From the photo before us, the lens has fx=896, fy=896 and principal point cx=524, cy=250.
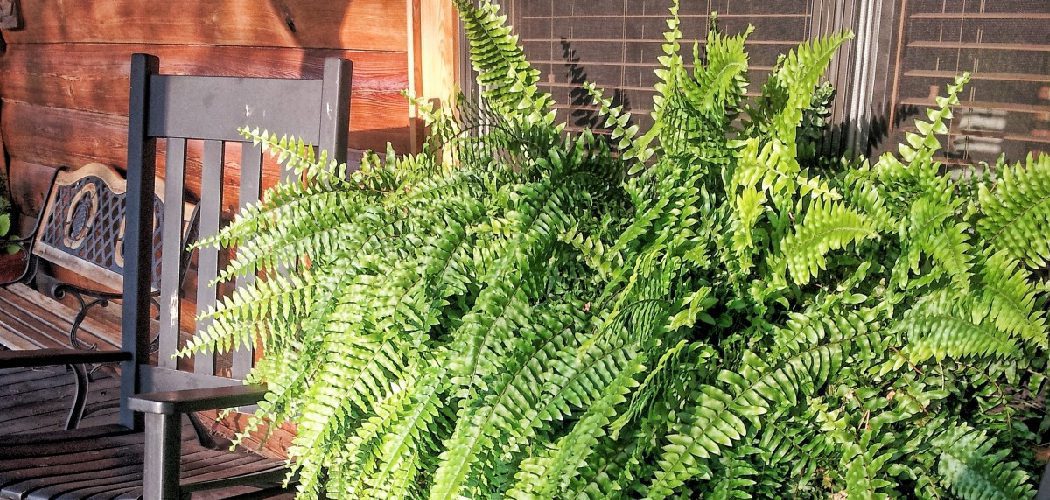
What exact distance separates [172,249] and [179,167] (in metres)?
0.18

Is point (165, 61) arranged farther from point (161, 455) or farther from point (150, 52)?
point (161, 455)

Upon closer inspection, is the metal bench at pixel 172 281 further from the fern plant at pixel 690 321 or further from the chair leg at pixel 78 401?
the fern plant at pixel 690 321

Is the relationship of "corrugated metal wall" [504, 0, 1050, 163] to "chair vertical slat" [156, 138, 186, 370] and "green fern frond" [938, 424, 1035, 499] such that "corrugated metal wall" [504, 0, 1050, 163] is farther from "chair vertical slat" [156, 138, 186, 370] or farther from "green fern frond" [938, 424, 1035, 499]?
"chair vertical slat" [156, 138, 186, 370]

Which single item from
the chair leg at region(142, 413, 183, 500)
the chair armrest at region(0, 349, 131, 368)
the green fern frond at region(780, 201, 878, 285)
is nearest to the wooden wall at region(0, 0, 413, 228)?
the chair armrest at region(0, 349, 131, 368)

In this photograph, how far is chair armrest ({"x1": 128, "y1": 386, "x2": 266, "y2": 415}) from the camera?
135 centimetres

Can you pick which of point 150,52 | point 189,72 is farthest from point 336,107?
point 150,52

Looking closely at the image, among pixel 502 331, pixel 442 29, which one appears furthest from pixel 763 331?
pixel 442 29

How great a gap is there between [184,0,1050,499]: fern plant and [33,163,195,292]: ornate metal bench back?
71.8 inches

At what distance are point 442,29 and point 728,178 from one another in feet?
3.31

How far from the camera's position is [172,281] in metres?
1.94

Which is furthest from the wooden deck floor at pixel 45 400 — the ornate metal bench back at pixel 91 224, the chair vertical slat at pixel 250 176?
the chair vertical slat at pixel 250 176

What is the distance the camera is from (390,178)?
4.75 ft

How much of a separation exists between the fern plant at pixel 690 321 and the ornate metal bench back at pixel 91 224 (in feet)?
5.99

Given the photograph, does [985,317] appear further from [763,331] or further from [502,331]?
[502,331]
